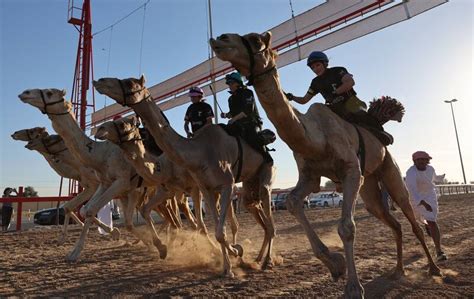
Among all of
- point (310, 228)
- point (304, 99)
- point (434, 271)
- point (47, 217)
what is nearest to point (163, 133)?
point (304, 99)

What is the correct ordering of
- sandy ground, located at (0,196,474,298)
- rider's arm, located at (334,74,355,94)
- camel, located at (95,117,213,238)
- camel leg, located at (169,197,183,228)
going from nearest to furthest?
sandy ground, located at (0,196,474,298) → rider's arm, located at (334,74,355,94) → camel, located at (95,117,213,238) → camel leg, located at (169,197,183,228)

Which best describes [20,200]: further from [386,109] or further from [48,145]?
[386,109]

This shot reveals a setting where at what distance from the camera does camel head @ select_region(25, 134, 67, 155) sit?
408 inches

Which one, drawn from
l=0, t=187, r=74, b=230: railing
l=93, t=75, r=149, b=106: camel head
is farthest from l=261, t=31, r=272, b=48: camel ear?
l=0, t=187, r=74, b=230: railing

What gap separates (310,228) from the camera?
4.21 metres

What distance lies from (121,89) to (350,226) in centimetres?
340

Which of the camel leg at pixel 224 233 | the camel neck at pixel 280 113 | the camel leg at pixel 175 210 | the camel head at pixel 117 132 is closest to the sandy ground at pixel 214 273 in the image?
the camel leg at pixel 224 233

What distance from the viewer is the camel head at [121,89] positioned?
5.48m

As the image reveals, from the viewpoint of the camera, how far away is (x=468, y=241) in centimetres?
830

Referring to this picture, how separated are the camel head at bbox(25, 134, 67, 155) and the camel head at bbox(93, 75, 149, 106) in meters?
5.57

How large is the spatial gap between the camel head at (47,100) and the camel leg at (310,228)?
18.1 ft

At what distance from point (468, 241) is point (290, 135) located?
6.18m

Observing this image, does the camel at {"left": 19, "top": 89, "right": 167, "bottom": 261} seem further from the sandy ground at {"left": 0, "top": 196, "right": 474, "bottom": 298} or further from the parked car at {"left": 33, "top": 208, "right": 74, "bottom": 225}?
the parked car at {"left": 33, "top": 208, "right": 74, "bottom": 225}

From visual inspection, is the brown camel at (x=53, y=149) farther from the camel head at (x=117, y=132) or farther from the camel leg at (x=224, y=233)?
the camel leg at (x=224, y=233)
